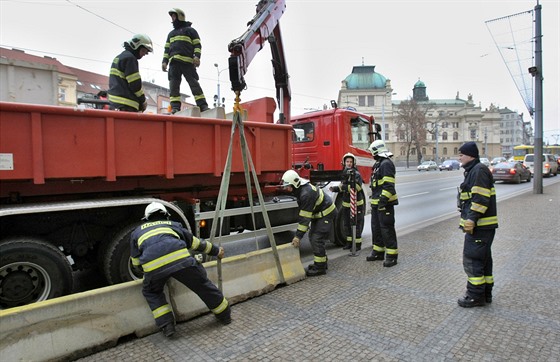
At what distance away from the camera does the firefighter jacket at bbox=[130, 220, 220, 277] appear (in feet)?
11.0

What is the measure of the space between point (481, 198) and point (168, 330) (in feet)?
11.1

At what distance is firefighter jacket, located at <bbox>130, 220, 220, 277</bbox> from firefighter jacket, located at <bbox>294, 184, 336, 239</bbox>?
2.01 m

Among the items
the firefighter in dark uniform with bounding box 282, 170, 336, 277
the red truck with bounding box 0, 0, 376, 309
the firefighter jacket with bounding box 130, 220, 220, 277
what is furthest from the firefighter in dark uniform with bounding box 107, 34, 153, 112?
the firefighter in dark uniform with bounding box 282, 170, 336, 277

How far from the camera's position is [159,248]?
11.1ft

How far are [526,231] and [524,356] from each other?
6.03 m

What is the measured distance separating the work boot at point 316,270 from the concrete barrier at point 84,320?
50.1 inches

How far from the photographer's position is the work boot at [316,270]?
5.22 m

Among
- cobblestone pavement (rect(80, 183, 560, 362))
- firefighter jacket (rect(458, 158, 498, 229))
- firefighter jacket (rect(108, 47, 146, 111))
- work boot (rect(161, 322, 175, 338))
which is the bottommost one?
cobblestone pavement (rect(80, 183, 560, 362))

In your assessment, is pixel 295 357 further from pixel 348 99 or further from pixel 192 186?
pixel 348 99

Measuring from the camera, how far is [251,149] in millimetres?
5402

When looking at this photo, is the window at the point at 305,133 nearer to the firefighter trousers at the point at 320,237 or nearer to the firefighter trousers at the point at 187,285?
the firefighter trousers at the point at 320,237

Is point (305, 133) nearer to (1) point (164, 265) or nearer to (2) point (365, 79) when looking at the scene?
(1) point (164, 265)

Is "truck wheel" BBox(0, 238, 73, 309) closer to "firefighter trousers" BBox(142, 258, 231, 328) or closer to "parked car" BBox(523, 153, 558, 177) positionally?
"firefighter trousers" BBox(142, 258, 231, 328)

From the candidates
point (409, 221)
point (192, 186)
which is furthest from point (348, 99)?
point (192, 186)
